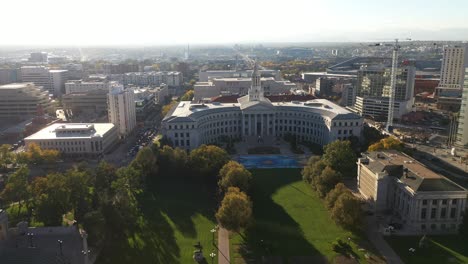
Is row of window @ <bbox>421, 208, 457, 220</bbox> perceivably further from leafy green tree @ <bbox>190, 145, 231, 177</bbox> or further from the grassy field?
leafy green tree @ <bbox>190, 145, 231, 177</bbox>

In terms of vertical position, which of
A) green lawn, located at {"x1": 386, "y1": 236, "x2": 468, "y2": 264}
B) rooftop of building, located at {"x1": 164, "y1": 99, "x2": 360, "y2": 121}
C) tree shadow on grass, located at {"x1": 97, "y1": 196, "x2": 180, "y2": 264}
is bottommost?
green lawn, located at {"x1": 386, "y1": 236, "x2": 468, "y2": 264}

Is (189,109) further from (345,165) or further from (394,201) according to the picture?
(394,201)

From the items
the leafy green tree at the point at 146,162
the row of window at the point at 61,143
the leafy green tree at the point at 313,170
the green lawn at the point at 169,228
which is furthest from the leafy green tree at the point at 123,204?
the row of window at the point at 61,143

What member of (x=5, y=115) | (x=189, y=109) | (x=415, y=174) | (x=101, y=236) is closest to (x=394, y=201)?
(x=415, y=174)

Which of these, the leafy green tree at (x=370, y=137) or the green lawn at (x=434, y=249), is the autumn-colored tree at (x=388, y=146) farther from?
the green lawn at (x=434, y=249)

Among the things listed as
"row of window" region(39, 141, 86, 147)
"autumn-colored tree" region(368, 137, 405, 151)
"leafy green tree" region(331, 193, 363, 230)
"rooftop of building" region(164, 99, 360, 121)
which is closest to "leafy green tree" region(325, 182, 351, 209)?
"leafy green tree" region(331, 193, 363, 230)

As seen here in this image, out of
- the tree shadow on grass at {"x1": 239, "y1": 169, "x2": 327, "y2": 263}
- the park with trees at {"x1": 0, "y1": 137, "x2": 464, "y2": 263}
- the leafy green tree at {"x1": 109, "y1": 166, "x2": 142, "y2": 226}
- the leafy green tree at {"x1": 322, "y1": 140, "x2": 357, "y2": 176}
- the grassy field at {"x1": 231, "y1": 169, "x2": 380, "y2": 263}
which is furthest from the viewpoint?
the leafy green tree at {"x1": 322, "y1": 140, "x2": 357, "y2": 176}
